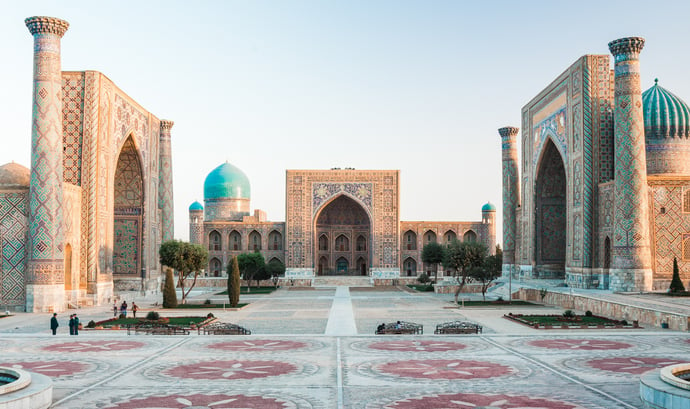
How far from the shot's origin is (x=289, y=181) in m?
41.9

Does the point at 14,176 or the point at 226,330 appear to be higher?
the point at 14,176

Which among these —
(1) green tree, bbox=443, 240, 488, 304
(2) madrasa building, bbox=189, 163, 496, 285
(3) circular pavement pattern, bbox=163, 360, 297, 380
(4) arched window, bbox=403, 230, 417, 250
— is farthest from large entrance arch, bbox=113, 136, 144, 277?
(4) arched window, bbox=403, 230, 417, 250

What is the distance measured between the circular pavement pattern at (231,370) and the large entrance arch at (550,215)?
22.1 meters

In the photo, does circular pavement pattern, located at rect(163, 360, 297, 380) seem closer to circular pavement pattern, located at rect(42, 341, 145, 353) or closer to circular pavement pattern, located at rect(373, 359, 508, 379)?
circular pavement pattern, located at rect(373, 359, 508, 379)

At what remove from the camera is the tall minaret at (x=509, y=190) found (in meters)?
34.3

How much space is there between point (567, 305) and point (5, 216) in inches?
695

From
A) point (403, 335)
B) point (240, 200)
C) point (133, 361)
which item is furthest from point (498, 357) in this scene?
point (240, 200)

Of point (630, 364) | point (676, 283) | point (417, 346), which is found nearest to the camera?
point (630, 364)

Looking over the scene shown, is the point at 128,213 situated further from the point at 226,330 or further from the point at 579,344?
the point at 579,344

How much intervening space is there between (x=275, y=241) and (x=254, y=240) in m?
1.51

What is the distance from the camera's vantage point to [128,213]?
27203 mm

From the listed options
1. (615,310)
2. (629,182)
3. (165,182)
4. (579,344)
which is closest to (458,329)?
(579,344)

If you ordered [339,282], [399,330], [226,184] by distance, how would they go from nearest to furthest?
[399,330], [339,282], [226,184]

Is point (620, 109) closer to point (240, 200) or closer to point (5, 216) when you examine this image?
point (5, 216)
